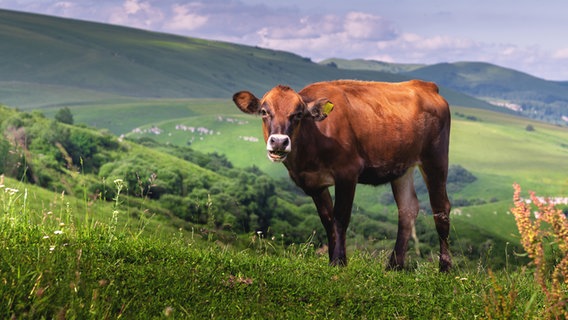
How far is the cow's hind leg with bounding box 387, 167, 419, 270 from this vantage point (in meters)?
11.8

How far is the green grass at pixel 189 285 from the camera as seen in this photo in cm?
559

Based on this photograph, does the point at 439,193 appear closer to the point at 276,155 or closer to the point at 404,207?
the point at 404,207

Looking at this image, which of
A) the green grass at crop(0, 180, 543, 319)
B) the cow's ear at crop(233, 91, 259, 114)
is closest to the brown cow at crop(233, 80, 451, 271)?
the cow's ear at crop(233, 91, 259, 114)

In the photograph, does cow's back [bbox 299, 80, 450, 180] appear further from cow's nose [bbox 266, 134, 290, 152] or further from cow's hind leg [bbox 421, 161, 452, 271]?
cow's nose [bbox 266, 134, 290, 152]

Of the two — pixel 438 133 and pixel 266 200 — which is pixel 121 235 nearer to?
pixel 438 133

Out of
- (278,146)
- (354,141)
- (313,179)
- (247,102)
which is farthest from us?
(354,141)

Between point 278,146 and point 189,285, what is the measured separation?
111 inches

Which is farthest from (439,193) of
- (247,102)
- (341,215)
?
(247,102)

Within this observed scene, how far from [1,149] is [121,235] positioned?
103 m

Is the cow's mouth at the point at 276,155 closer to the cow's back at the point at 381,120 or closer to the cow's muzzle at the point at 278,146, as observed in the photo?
the cow's muzzle at the point at 278,146

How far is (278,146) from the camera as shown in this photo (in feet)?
29.8

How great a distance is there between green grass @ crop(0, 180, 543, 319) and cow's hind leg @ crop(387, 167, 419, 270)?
2.29 meters

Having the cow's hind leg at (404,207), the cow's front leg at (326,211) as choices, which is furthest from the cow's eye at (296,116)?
the cow's hind leg at (404,207)

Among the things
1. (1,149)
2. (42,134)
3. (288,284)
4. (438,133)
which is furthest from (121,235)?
(42,134)
